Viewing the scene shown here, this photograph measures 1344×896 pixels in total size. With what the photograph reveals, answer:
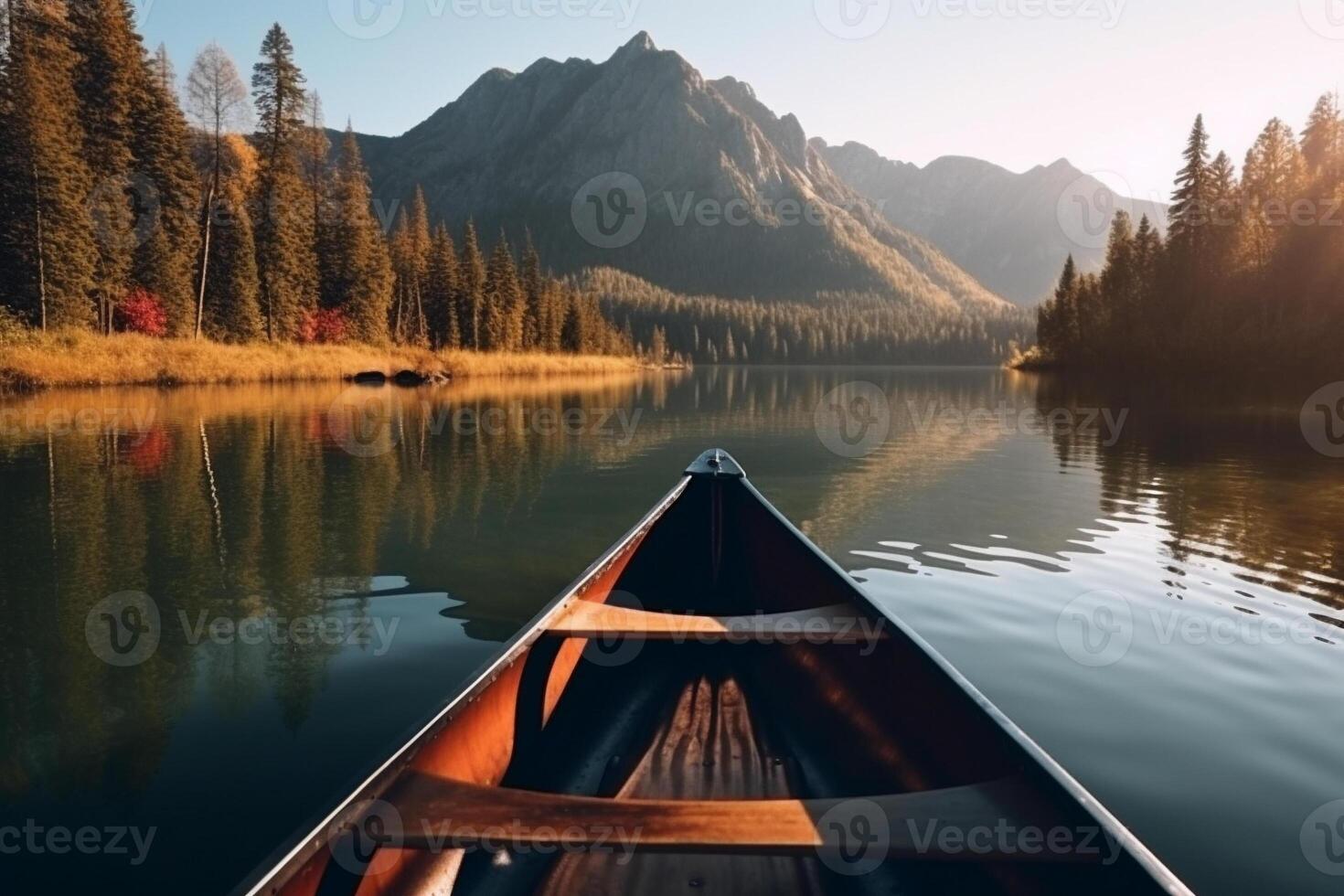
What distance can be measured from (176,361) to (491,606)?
37764mm

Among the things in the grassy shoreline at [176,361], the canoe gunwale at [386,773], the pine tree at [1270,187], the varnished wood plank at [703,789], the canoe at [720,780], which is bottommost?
the varnished wood plank at [703,789]

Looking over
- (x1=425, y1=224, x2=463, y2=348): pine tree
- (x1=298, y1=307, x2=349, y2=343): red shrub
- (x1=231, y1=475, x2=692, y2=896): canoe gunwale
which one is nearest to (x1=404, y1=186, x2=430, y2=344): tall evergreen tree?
(x1=425, y1=224, x2=463, y2=348): pine tree

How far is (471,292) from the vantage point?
Result: 72.4 m

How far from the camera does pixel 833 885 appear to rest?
11.0 ft

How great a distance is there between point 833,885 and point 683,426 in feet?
88.0

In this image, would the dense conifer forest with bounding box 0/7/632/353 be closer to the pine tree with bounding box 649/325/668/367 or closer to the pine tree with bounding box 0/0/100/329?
the pine tree with bounding box 0/0/100/329

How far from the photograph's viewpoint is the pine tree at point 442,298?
71.0 m

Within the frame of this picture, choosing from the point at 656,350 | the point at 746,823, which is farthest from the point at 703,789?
the point at 656,350

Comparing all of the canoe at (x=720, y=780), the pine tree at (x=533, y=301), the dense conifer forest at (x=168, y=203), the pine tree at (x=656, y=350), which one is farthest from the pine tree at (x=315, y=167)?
the pine tree at (x=656, y=350)

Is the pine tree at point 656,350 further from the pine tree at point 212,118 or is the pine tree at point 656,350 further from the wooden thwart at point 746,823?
the wooden thwart at point 746,823

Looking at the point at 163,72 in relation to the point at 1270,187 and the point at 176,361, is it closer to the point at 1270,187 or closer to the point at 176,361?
the point at 176,361

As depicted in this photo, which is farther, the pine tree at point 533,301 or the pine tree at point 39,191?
the pine tree at point 533,301

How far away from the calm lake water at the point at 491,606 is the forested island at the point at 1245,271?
4065cm

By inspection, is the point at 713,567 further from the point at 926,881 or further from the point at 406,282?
the point at 406,282
